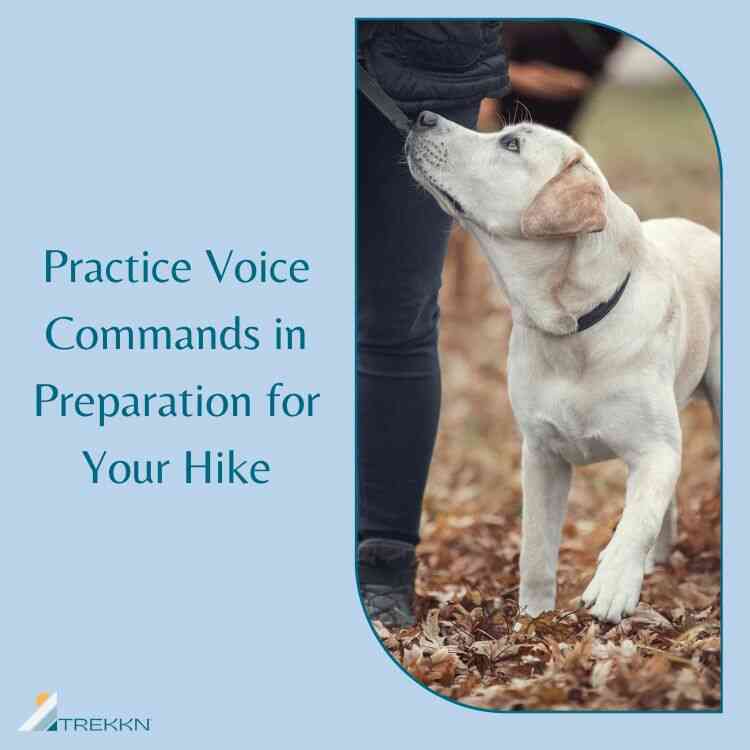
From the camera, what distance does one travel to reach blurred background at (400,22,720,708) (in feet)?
12.8

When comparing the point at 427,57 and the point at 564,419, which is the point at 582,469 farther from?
the point at 427,57

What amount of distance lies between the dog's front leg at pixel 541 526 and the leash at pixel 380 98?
1.06 m

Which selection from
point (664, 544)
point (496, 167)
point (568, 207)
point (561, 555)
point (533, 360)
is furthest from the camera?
point (561, 555)

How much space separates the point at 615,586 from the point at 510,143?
128cm

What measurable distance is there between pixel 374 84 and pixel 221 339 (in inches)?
34.4

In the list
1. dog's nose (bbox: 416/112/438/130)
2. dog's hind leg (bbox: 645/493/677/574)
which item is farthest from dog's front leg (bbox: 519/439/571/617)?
dog's nose (bbox: 416/112/438/130)

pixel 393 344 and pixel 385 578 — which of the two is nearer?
pixel 393 344

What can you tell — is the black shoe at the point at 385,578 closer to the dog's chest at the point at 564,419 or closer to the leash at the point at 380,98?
the dog's chest at the point at 564,419

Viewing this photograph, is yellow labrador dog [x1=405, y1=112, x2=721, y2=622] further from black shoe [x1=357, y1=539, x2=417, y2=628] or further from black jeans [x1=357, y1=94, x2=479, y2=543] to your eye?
black shoe [x1=357, y1=539, x2=417, y2=628]

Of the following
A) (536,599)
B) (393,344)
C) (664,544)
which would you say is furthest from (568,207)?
(664,544)

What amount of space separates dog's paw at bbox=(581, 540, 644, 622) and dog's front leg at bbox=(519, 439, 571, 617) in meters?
0.53

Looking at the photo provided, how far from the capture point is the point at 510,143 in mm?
3756

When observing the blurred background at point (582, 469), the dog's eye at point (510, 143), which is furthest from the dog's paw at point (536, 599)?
the dog's eye at point (510, 143)

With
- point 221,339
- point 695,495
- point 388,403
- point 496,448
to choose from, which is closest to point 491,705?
point 388,403
